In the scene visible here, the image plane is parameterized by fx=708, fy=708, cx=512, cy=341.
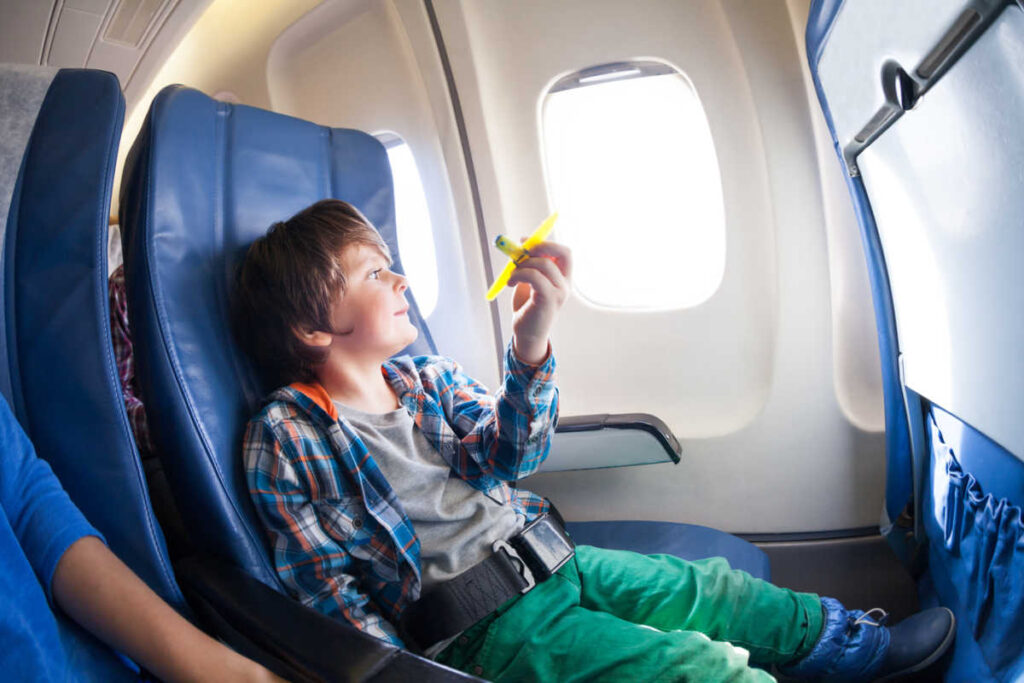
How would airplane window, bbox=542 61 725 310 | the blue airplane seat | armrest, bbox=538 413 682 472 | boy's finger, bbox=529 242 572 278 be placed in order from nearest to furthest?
the blue airplane seat
boy's finger, bbox=529 242 572 278
armrest, bbox=538 413 682 472
airplane window, bbox=542 61 725 310

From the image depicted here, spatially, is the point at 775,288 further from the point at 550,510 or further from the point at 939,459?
the point at 550,510

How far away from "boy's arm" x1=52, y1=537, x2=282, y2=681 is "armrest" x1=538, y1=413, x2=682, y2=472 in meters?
1.12

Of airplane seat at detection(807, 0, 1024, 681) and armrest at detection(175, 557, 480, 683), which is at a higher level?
airplane seat at detection(807, 0, 1024, 681)

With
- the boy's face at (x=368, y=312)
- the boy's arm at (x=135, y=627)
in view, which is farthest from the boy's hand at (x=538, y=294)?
the boy's arm at (x=135, y=627)

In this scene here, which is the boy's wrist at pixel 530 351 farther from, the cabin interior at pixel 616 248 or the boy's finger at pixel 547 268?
the cabin interior at pixel 616 248

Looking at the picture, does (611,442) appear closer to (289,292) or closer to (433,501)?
(433,501)

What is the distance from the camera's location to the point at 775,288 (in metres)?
2.17

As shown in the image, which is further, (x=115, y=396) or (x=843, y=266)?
(x=843, y=266)

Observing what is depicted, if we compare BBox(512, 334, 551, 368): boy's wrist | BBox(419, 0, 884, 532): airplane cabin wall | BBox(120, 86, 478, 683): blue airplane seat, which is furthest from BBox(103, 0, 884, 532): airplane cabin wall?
BBox(512, 334, 551, 368): boy's wrist

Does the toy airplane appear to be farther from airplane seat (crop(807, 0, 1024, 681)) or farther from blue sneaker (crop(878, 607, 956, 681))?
blue sneaker (crop(878, 607, 956, 681))

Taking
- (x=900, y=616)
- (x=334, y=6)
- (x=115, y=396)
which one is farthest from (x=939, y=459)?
(x=334, y=6)

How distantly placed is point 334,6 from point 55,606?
2115 millimetres

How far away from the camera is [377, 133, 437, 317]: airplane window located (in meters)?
2.54

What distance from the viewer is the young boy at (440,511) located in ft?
4.21
